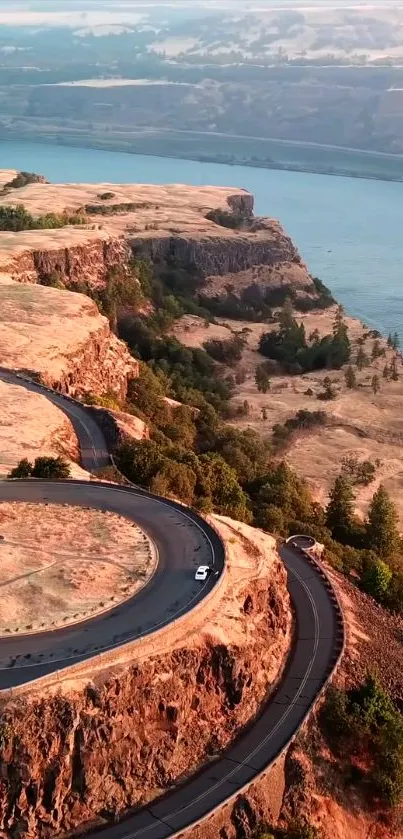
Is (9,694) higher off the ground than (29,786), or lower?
higher

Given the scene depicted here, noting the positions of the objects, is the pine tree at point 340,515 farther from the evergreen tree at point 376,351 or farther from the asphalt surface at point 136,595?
the evergreen tree at point 376,351

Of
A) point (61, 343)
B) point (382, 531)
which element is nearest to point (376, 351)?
point (61, 343)

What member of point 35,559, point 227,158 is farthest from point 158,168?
point 35,559

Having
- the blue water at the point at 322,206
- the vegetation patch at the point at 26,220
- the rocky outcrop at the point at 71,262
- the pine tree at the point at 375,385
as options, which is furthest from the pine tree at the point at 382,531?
→ the blue water at the point at 322,206

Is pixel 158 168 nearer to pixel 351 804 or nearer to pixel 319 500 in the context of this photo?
pixel 319 500

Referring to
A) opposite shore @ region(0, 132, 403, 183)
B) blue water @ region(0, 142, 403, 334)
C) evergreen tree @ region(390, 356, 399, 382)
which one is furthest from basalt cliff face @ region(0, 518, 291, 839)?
opposite shore @ region(0, 132, 403, 183)

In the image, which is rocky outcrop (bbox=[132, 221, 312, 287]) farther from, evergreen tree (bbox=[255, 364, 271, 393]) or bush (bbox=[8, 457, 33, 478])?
bush (bbox=[8, 457, 33, 478])
